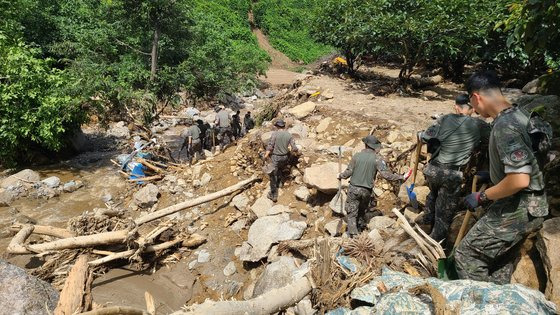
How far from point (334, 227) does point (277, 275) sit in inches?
65.0

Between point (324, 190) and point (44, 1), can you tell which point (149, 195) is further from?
point (44, 1)

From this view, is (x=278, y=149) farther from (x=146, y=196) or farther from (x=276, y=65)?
(x=276, y=65)

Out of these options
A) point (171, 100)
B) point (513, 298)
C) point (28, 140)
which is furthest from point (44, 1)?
point (513, 298)

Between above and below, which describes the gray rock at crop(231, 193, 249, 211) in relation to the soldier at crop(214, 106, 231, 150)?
below

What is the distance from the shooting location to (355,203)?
5422mm

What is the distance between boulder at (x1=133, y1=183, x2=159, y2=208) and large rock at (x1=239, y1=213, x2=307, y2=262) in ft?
10.1

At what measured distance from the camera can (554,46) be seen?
5.03 meters

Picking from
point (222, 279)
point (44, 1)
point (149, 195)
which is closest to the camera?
point (222, 279)

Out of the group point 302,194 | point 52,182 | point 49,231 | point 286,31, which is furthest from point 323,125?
point 286,31

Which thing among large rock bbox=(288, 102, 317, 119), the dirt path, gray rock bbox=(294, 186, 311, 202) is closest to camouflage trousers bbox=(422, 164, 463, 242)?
gray rock bbox=(294, 186, 311, 202)

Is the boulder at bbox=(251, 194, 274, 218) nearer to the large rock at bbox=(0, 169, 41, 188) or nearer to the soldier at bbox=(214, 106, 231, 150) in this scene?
the soldier at bbox=(214, 106, 231, 150)

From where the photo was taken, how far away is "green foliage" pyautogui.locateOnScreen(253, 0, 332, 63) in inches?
1277

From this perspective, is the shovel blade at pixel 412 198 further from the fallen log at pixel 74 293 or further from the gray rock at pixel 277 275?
the fallen log at pixel 74 293

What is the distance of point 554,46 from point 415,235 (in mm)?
3671
